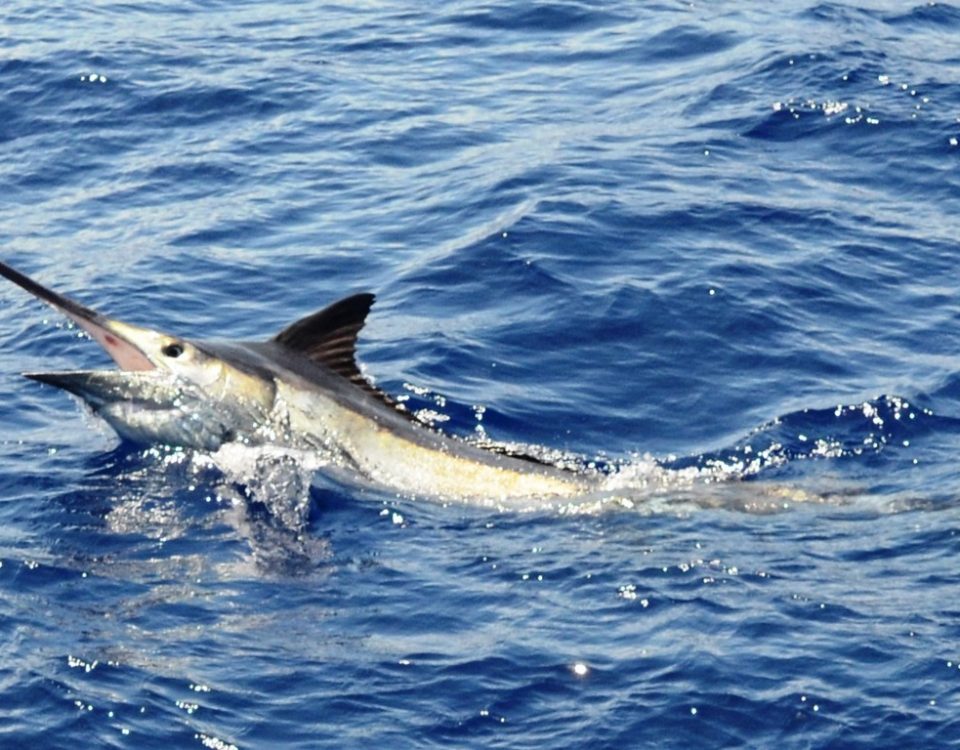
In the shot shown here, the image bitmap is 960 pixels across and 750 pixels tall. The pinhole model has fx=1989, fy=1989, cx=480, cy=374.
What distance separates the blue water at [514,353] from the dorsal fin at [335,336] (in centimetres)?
97

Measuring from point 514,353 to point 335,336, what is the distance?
111 inches

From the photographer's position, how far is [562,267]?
59.3ft

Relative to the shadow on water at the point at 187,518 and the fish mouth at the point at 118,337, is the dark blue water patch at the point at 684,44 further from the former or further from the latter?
the shadow on water at the point at 187,518

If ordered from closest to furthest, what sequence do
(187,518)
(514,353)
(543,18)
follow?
(187,518)
(514,353)
(543,18)

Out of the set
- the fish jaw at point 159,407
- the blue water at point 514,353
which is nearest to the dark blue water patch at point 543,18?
the blue water at point 514,353

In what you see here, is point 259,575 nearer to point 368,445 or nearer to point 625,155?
point 368,445

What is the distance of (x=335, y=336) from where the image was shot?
1395cm

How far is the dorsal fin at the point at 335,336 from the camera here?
45.3ft

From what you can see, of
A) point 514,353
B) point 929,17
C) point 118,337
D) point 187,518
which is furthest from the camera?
point 929,17

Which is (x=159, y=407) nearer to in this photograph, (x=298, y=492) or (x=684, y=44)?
(x=298, y=492)

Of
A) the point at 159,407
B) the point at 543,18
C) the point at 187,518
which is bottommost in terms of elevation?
the point at 187,518

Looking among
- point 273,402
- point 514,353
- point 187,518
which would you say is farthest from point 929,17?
point 187,518

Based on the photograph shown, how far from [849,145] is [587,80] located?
12.4ft

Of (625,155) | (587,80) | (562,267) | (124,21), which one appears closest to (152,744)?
(562,267)
